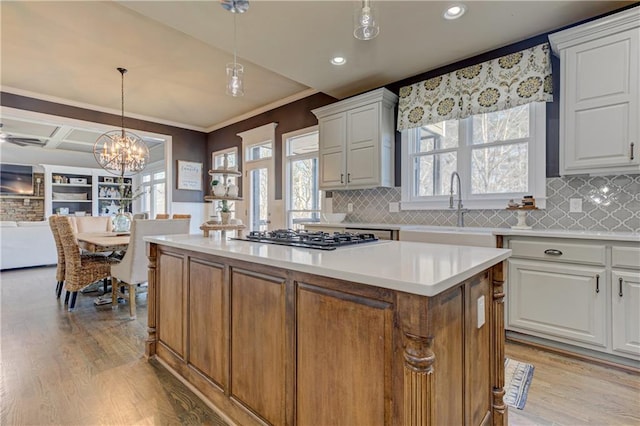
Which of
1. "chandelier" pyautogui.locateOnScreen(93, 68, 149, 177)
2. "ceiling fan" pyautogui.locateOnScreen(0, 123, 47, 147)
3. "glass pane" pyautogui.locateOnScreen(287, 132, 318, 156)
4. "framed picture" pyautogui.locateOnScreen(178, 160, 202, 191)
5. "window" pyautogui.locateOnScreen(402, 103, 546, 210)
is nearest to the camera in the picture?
"window" pyautogui.locateOnScreen(402, 103, 546, 210)

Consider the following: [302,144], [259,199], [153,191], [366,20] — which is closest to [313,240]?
[366,20]

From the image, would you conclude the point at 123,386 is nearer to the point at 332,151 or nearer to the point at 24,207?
the point at 332,151

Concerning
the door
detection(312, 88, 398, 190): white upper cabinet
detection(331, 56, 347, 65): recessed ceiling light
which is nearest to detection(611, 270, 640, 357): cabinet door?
detection(312, 88, 398, 190): white upper cabinet

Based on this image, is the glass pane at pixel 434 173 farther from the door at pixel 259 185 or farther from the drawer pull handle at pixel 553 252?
the door at pixel 259 185

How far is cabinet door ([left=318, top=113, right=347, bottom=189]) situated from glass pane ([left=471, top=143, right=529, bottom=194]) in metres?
1.49

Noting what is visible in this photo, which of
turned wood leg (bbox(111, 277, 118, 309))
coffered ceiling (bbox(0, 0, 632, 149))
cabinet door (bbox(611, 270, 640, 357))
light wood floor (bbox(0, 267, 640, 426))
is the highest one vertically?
coffered ceiling (bbox(0, 0, 632, 149))

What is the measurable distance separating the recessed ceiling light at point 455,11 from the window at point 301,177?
2.39 meters

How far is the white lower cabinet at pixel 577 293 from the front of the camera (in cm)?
212

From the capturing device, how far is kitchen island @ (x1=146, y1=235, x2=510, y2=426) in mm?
968

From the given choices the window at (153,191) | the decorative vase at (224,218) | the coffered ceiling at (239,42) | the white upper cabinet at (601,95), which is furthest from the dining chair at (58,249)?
the white upper cabinet at (601,95)

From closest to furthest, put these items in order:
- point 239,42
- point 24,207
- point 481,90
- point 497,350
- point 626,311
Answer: point 497,350 → point 626,311 → point 239,42 → point 481,90 → point 24,207

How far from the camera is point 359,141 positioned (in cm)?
378

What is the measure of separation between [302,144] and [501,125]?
2.77 metres

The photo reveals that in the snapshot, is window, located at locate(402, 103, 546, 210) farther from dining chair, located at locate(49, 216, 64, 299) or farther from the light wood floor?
dining chair, located at locate(49, 216, 64, 299)
